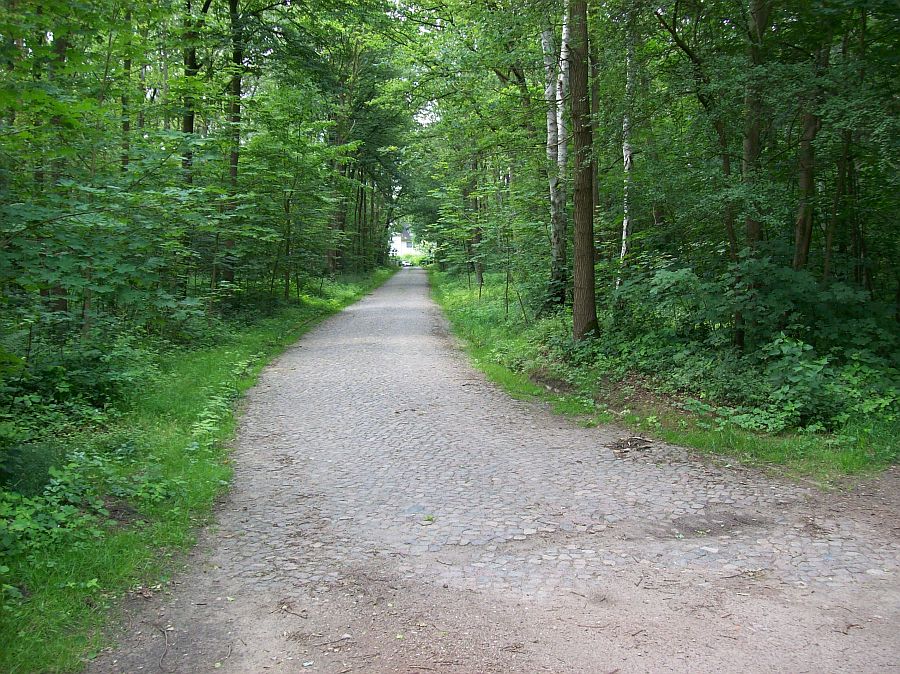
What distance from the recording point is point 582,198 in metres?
11.4

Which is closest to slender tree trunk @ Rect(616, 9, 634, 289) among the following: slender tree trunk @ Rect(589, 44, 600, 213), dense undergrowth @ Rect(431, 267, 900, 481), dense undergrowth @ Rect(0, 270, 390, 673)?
slender tree trunk @ Rect(589, 44, 600, 213)

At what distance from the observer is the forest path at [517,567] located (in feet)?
11.4

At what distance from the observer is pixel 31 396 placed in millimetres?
7141

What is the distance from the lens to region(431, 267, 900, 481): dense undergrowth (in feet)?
23.2

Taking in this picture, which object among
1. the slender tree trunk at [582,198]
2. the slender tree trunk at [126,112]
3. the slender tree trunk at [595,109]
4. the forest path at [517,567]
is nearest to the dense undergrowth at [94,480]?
the forest path at [517,567]

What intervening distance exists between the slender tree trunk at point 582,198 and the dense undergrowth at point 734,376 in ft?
1.39

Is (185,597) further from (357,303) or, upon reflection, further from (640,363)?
(357,303)

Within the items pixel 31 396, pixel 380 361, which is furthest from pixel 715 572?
pixel 380 361

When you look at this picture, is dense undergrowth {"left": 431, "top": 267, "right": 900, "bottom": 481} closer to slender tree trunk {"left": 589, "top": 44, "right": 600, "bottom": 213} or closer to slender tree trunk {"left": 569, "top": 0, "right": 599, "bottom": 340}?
slender tree trunk {"left": 569, "top": 0, "right": 599, "bottom": 340}

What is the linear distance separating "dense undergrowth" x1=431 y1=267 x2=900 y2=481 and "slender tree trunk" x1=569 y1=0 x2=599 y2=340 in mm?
422

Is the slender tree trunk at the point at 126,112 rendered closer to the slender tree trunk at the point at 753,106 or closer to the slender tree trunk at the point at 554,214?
the slender tree trunk at the point at 554,214

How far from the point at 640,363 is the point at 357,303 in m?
19.8

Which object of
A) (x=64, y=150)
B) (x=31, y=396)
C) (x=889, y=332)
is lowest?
(x=31, y=396)

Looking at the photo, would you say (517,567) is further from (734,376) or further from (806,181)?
(806,181)
